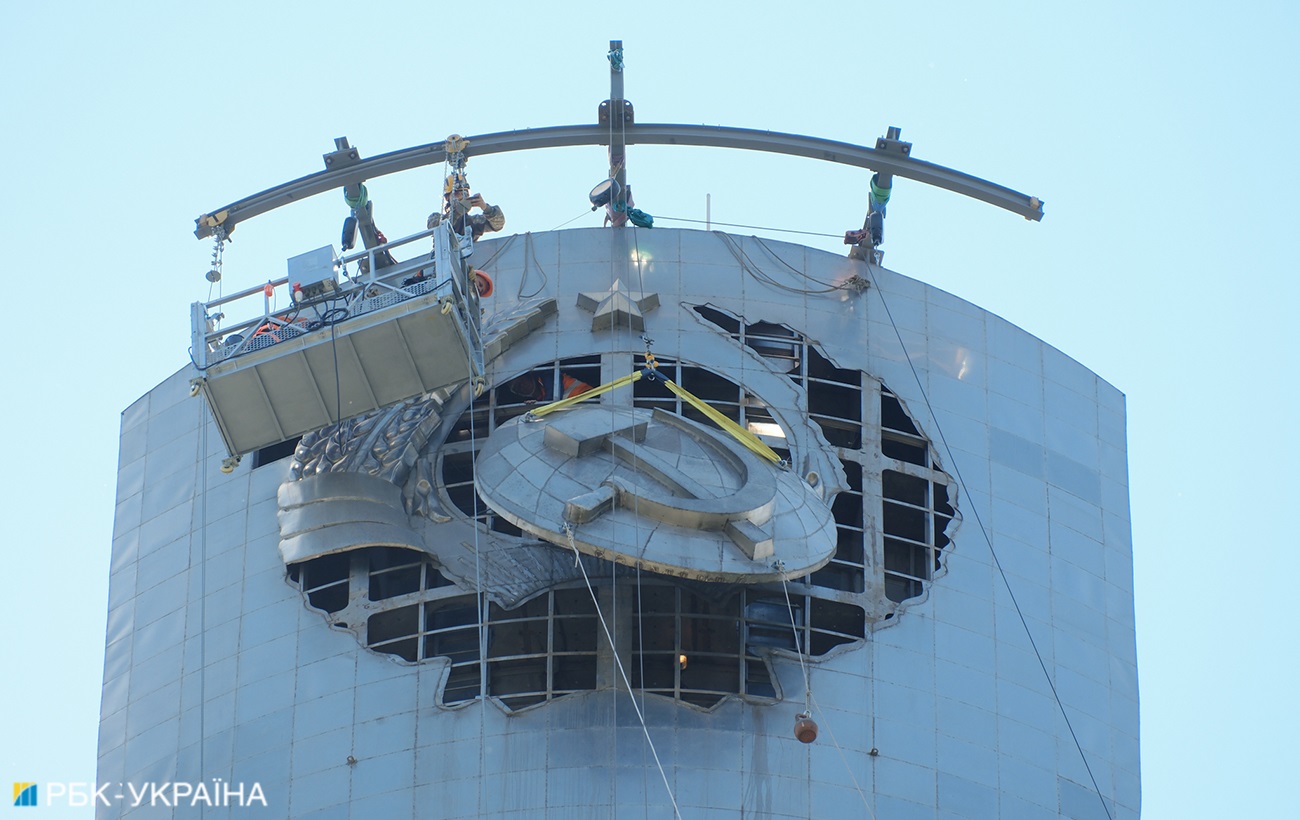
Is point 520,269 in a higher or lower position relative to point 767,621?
higher

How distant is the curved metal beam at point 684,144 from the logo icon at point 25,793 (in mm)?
15582

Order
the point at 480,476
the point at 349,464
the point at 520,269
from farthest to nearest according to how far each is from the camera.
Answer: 1. the point at 520,269
2. the point at 349,464
3. the point at 480,476

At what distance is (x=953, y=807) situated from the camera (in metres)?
59.0

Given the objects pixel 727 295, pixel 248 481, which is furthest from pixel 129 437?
pixel 727 295

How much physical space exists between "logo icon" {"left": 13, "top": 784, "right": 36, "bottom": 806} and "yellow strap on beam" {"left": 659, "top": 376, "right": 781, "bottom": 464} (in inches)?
655

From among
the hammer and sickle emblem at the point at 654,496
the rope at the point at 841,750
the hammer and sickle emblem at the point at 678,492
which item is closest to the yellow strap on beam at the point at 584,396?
the hammer and sickle emblem at the point at 654,496

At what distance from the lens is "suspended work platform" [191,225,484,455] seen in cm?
5969

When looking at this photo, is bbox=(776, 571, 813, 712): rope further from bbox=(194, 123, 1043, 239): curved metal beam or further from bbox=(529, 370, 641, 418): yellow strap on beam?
bbox=(194, 123, 1043, 239): curved metal beam

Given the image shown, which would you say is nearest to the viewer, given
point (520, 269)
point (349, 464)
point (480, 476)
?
point (480, 476)

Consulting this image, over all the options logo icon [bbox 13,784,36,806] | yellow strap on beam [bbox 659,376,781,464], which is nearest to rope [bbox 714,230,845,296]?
yellow strap on beam [bbox 659,376,781,464]

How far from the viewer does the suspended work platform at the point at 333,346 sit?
59688 mm

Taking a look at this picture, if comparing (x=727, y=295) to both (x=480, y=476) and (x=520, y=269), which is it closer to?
(x=520, y=269)

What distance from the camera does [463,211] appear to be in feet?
216

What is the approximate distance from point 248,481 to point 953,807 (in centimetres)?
1829
